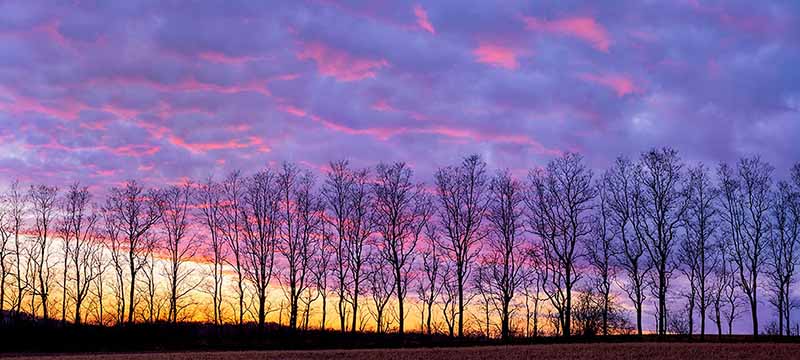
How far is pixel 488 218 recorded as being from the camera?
42.1 m

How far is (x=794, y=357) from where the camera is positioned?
26.8m

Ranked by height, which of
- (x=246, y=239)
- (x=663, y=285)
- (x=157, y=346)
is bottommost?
(x=157, y=346)

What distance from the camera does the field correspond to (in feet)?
90.0

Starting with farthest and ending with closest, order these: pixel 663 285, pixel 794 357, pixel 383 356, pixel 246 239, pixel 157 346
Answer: pixel 246 239 < pixel 663 285 < pixel 157 346 < pixel 383 356 < pixel 794 357

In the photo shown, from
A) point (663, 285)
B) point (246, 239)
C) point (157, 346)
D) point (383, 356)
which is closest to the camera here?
point (383, 356)

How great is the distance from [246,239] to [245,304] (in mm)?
3836

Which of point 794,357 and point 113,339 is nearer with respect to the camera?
point 794,357

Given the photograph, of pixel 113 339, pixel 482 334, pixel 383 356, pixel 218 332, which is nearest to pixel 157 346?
pixel 113 339

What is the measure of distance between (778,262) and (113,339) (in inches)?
1366

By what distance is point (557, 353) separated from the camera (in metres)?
28.3

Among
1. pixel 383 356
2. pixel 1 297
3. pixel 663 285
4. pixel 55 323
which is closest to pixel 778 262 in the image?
pixel 663 285

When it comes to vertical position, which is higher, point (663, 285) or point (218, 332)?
point (663, 285)

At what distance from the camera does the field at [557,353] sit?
90.0ft

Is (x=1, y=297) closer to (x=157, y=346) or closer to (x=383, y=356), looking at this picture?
(x=157, y=346)
